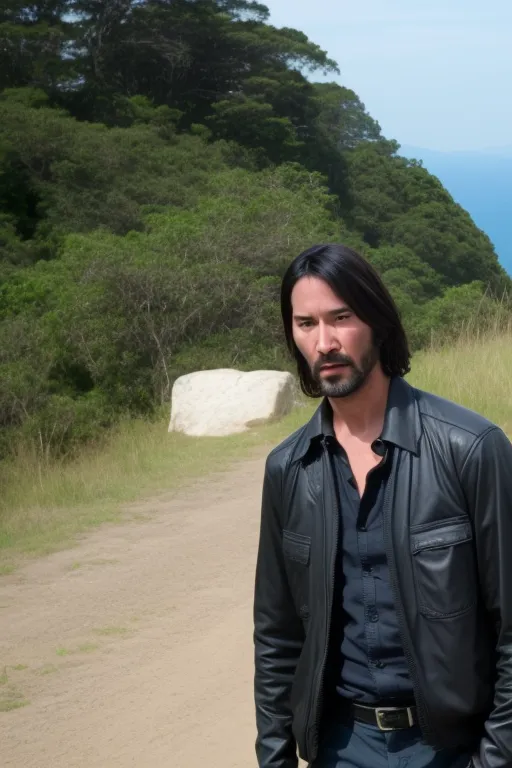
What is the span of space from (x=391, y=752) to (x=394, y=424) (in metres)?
0.52

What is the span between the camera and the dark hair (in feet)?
6.45

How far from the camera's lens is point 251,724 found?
4055mm

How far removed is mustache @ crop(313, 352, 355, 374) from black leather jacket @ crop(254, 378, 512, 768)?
107 millimetres

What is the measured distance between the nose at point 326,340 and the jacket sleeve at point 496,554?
12.2 inches

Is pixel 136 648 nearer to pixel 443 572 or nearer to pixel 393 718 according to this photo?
pixel 393 718

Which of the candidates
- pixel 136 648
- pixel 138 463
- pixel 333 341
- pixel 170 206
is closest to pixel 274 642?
pixel 333 341

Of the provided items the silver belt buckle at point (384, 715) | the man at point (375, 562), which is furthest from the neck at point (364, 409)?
the silver belt buckle at point (384, 715)

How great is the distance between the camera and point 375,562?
6.15 ft

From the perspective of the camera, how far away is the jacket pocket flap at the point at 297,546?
1.95 meters

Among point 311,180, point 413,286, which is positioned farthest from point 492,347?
point 311,180

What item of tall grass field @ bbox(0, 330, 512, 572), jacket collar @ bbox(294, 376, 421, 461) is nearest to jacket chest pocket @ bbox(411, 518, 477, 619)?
jacket collar @ bbox(294, 376, 421, 461)

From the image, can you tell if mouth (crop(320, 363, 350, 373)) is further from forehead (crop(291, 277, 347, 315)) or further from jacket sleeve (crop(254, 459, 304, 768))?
jacket sleeve (crop(254, 459, 304, 768))

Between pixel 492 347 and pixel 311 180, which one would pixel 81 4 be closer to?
pixel 311 180

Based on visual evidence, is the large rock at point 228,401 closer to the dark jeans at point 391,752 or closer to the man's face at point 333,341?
the man's face at point 333,341
